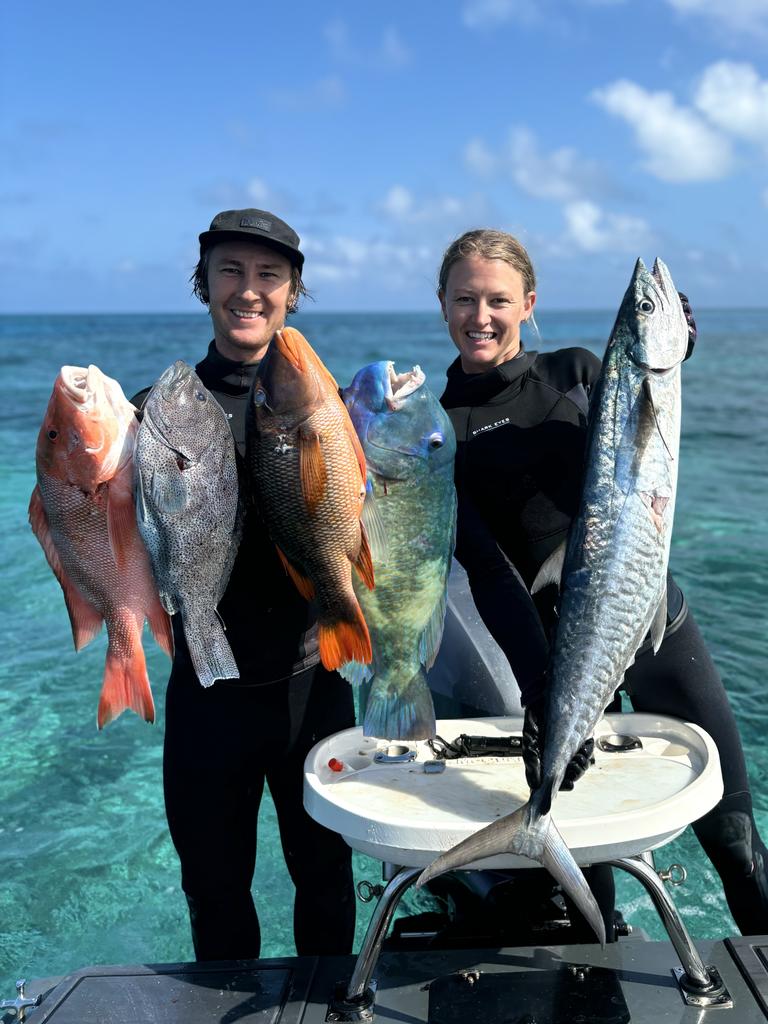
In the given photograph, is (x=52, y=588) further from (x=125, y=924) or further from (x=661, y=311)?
(x=661, y=311)

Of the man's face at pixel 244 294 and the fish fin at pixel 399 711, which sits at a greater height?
the man's face at pixel 244 294

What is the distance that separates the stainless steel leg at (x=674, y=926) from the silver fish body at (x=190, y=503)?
1203mm

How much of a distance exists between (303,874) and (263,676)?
729 mm

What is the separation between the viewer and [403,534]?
2709 mm

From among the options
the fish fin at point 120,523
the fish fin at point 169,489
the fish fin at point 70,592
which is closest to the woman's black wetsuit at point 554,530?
the fish fin at point 169,489

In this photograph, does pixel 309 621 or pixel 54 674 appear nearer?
pixel 309 621

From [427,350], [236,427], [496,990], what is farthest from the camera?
[427,350]

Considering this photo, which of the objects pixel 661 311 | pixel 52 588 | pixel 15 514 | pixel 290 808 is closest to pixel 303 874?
pixel 290 808

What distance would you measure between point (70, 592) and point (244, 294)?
110 cm

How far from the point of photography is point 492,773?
276 cm

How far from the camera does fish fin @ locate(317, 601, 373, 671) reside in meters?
2.61

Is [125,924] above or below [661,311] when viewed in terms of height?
below

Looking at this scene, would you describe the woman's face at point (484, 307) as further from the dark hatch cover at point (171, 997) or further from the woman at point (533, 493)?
the dark hatch cover at point (171, 997)

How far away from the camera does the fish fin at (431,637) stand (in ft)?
9.16
